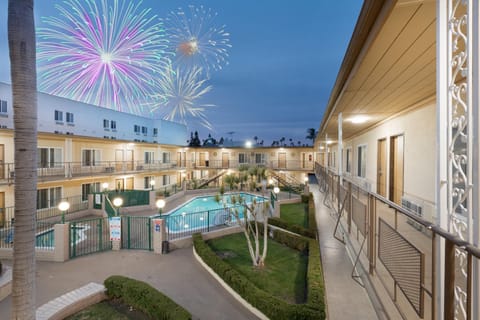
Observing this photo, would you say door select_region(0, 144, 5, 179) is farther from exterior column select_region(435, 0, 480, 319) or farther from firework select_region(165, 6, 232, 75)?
exterior column select_region(435, 0, 480, 319)

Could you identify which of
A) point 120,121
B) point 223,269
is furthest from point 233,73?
point 223,269

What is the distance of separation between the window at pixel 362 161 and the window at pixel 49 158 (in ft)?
66.4

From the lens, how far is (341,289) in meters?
5.57

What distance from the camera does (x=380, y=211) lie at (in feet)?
14.8

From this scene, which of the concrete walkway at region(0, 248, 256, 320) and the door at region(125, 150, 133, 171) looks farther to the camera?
the door at region(125, 150, 133, 171)

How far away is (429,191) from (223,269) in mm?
6228

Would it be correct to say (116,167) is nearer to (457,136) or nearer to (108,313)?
(108,313)

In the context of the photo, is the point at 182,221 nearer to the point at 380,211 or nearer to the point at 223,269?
the point at 223,269

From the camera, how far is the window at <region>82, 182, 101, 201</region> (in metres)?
20.9

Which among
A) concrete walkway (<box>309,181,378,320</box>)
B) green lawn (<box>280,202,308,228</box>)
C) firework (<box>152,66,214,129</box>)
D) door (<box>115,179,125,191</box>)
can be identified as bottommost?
green lawn (<box>280,202,308,228</box>)

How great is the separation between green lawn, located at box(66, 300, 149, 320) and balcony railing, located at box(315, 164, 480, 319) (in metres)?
5.66

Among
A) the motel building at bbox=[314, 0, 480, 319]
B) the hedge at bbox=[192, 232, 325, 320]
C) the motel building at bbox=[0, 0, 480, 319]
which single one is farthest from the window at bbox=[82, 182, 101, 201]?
the motel building at bbox=[314, 0, 480, 319]

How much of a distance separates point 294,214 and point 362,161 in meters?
5.81

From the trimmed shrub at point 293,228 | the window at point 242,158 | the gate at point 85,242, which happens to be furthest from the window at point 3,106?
the window at point 242,158
